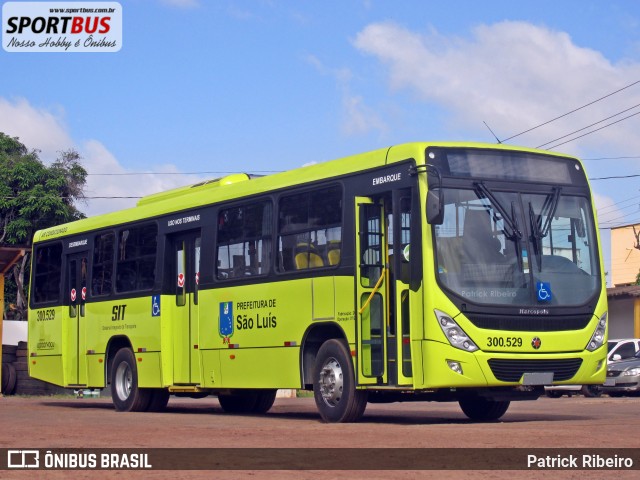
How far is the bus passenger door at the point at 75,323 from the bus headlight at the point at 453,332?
32.6 feet

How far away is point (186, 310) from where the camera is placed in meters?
19.9

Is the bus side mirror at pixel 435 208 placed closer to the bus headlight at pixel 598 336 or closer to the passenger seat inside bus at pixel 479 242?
the passenger seat inside bus at pixel 479 242

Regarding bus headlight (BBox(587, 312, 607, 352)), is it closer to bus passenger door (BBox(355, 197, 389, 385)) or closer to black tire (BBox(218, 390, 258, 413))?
bus passenger door (BBox(355, 197, 389, 385))

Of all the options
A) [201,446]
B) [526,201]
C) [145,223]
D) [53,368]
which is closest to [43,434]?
[201,446]

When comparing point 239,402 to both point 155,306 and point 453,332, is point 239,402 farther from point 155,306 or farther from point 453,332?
point 453,332

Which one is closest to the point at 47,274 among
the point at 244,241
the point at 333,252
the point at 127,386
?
the point at 127,386

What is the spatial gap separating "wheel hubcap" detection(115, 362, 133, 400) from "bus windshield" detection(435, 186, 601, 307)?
847cm

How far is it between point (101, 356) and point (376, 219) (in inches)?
327

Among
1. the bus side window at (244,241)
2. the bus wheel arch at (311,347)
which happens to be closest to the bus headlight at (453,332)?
the bus wheel arch at (311,347)

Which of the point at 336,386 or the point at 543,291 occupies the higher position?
the point at 543,291

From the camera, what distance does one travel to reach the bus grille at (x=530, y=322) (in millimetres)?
14727

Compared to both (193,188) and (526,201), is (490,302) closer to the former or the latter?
(526,201)

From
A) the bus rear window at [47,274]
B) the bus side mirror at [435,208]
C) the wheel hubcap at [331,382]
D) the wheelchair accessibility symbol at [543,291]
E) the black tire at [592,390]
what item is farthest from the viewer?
the black tire at [592,390]

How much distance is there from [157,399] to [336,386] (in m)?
6.28
